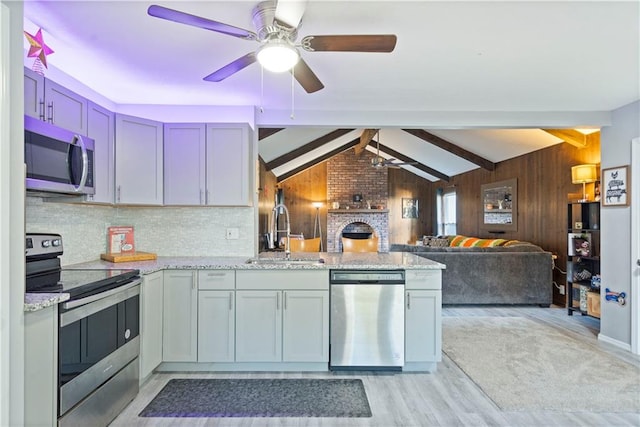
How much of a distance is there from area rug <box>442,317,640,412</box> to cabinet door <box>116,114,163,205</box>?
3.11m

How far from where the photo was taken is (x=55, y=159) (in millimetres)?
2068

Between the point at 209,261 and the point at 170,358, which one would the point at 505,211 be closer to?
the point at 209,261

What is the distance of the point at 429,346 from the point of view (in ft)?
9.59

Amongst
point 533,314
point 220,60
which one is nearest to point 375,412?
point 220,60

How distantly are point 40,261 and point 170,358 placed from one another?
1.32m

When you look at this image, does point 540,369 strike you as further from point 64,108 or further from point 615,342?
point 64,108

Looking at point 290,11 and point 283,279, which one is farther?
point 283,279

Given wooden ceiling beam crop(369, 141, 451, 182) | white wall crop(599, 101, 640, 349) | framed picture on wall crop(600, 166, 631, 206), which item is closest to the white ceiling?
white wall crop(599, 101, 640, 349)

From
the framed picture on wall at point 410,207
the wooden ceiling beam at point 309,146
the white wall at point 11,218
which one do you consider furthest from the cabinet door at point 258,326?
the framed picture on wall at point 410,207

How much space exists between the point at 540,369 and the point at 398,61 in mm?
2734

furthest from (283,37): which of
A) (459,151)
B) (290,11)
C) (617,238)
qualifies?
(459,151)

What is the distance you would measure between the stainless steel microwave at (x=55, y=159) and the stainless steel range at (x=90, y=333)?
30cm

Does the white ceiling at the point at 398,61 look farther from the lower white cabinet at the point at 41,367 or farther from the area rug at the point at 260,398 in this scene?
the area rug at the point at 260,398

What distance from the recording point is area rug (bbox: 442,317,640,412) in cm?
249
